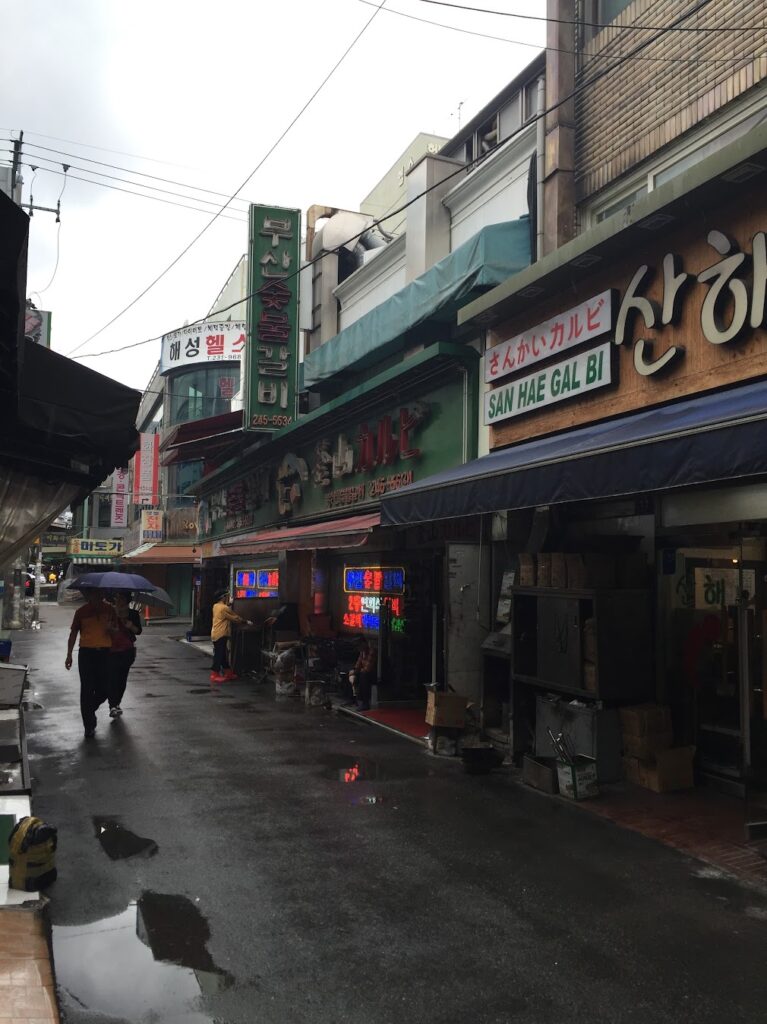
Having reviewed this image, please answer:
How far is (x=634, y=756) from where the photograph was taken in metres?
7.84

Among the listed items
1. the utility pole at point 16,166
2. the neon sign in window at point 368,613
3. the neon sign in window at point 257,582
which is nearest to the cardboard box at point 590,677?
the neon sign in window at point 368,613

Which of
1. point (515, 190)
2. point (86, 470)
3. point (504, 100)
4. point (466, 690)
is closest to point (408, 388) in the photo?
point (515, 190)

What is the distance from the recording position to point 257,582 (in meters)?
21.1

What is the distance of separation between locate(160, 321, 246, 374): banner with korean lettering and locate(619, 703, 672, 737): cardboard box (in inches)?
1494

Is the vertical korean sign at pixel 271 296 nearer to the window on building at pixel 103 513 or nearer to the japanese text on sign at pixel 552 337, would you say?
the japanese text on sign at pixel 552 337

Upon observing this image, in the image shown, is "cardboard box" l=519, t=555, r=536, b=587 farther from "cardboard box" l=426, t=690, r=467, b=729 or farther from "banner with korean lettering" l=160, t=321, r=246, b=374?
"banner with korean lettering" l=160, t=321, r=246, b=374

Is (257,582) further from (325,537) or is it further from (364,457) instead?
(325,537)

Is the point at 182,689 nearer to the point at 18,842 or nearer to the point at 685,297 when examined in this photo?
the point at 18,842

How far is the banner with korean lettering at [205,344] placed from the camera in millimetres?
43344

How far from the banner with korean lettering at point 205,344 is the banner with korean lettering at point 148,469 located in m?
4.43

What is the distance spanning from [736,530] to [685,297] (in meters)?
2.31

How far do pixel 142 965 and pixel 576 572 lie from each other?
5.41 meters

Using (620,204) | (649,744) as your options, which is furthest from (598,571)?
(620,204)

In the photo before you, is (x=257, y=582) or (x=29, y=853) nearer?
(x=29, y=853)
